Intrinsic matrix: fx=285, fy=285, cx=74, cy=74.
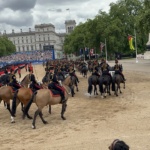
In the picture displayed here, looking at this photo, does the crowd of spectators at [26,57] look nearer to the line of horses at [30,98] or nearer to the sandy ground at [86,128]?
the sandy ground at [86,128]

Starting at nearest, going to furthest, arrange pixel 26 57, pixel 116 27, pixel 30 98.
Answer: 1. pixel 30 98
2. pixel 26 57
3. pixel 116 27

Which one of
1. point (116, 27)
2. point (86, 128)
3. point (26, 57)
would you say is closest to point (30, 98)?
point (86, 128)

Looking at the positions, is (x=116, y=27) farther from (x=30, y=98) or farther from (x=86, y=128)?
(x=86, y=128)

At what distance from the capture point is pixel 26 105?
39.7 feet

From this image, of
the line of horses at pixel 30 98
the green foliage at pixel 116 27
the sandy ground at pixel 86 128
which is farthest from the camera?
the green foliage at pixel 116 27

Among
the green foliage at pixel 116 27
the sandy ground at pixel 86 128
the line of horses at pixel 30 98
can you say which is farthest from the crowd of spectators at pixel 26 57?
the line of horses at pixel 30 98

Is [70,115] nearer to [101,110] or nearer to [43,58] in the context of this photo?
[101,110]

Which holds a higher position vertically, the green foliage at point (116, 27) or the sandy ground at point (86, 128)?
the green foliage at point (116, 27)

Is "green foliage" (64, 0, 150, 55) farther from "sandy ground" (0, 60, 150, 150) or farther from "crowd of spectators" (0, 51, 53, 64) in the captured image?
"sandy ground" (0, 60, 150, 150)

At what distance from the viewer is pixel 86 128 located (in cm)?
1045

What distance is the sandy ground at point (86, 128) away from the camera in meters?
8.75

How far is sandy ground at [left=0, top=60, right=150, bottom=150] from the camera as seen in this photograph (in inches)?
344

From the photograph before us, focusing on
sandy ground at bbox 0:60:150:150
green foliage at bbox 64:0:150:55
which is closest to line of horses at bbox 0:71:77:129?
sandy ground at bbox 0:60:150:150

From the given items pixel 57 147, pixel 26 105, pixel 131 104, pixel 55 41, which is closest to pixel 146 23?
pixel 131 104
